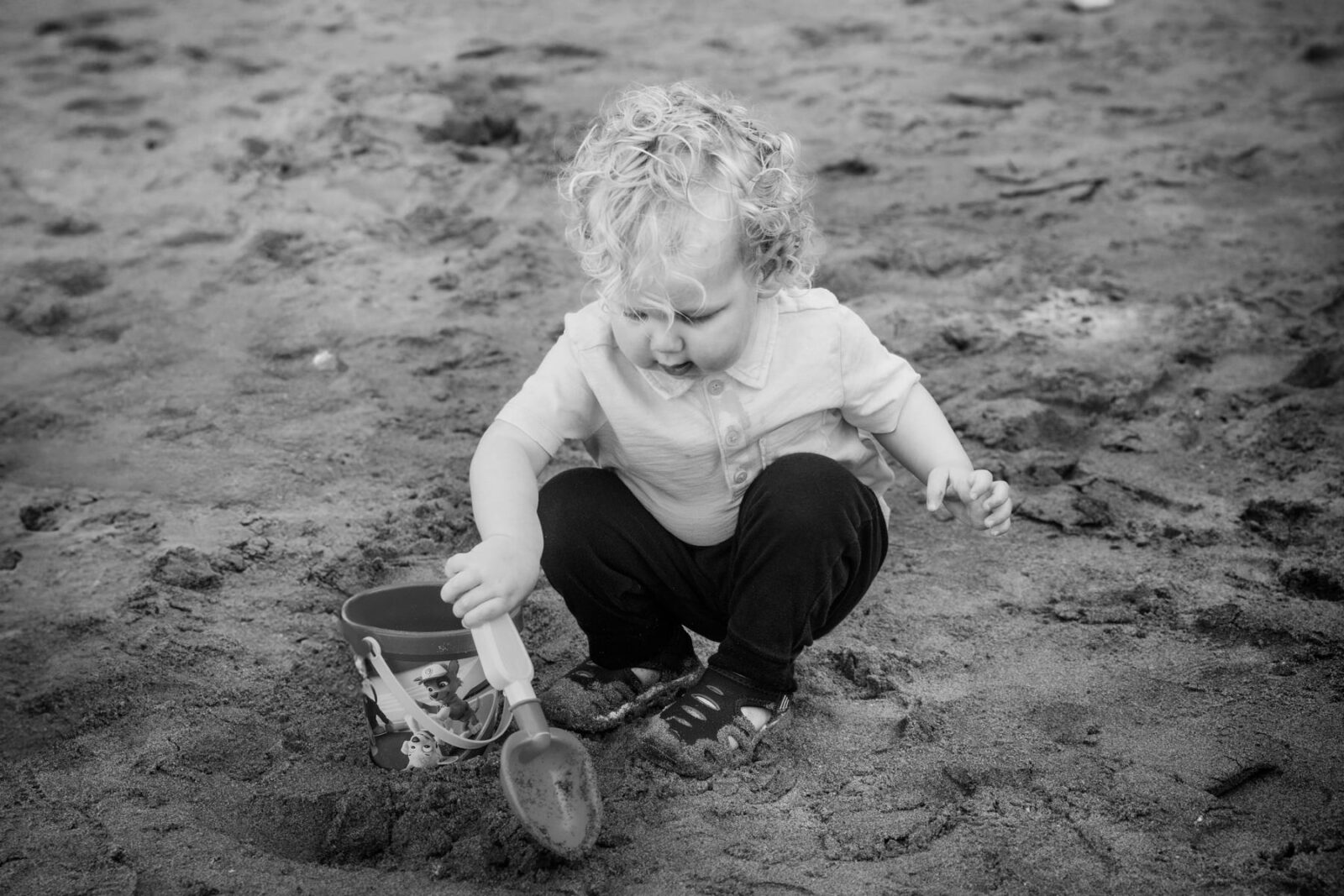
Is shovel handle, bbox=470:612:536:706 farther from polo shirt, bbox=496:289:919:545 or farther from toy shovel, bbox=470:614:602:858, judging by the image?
polo shirt, bbox=496:289:919:545

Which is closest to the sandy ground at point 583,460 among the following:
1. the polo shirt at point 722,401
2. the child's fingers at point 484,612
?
the child's fingers at point 484,612

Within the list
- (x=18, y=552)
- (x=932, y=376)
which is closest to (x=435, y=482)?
(x=18, y=552)

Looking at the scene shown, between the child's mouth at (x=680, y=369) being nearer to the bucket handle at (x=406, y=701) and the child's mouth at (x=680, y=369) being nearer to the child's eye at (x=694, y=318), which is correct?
the child's eye at (x=694, y=318)

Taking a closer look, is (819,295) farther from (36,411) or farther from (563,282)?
(36,411)

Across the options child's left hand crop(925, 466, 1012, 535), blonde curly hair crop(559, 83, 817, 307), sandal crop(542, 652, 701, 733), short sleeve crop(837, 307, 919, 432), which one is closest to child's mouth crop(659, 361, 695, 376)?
blonde curly hair crop(559, 83, 817, 307)

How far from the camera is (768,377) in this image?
1.87 meters

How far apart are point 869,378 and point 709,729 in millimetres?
573

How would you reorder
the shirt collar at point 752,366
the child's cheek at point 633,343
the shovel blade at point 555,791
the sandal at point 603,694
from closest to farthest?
the shovel blade at point 555,791
the child's cheek at point 633,343
the shirt collar at point 752,366
the sandal at point 603,694

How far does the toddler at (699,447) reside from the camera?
170 cm

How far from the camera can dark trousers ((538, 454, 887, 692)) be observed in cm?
180

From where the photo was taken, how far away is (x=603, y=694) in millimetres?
1992

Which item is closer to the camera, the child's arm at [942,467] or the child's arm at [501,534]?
the child's arm at [501,534]

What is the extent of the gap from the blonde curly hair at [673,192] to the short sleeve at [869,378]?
14 centimetres

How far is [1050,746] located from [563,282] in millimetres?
2006
